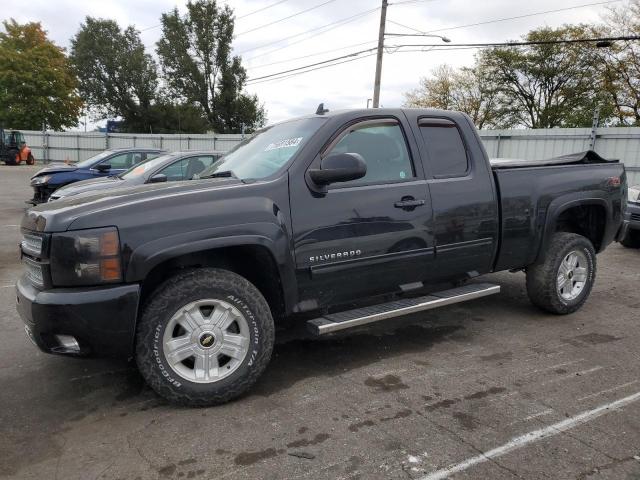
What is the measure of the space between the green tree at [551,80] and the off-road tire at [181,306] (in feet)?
132

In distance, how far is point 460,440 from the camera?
2797 millimetres

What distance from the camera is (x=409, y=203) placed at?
12.5ft

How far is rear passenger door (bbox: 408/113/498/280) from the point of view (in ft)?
13.2

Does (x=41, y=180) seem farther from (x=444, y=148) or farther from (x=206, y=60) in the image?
(x=206, y=60)

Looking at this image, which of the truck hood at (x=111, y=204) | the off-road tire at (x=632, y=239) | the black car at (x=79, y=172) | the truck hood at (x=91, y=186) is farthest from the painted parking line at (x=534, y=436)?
the black car at (x=79, y=172)

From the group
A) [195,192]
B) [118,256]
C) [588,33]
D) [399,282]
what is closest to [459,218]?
[399,282]

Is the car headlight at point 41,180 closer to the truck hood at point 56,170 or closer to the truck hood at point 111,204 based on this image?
the truck hood at point 56,170

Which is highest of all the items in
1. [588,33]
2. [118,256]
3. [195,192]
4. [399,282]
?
[588,33]

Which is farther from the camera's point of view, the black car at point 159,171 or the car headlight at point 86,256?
the black car at point 159,171

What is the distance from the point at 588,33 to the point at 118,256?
141ft

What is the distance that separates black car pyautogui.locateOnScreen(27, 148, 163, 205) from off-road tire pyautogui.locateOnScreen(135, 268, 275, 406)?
8.43 meters

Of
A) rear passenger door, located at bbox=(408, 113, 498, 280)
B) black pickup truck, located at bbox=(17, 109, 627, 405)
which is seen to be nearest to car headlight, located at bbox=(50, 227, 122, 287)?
black pickup truck, located at bbox=(17, 109, 627, 405)

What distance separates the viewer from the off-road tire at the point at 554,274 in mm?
4809

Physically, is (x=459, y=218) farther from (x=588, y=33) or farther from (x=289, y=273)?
(x=588, y=33)
